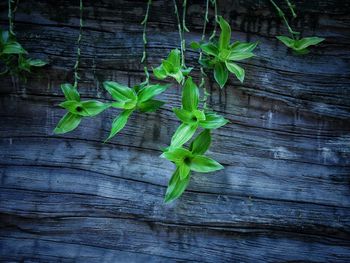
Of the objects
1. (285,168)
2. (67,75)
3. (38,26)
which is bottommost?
(285,168)

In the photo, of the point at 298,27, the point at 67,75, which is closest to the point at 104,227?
the point at 67,75

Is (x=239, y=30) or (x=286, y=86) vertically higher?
(x=239, y=30)

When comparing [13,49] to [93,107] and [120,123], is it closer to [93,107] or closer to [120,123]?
[93,107]

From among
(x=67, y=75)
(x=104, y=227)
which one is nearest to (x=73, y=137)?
(x=67, y=75)

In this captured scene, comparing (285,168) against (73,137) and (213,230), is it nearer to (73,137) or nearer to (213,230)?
(213,230)

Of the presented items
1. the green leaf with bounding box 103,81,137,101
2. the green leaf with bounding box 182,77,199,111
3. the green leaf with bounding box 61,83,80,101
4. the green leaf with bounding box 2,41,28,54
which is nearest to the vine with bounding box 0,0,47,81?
the green leaf with bounding box 2,41,28,54
